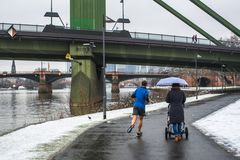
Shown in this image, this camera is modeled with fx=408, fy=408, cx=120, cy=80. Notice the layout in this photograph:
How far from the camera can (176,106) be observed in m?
13.0

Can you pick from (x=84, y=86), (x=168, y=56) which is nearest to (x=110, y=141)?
(x=84, y=86)

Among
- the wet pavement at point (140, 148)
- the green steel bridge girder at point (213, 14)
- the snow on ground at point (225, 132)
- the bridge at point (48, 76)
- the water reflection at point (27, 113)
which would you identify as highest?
the green steel bridge girder at point (213, 14)

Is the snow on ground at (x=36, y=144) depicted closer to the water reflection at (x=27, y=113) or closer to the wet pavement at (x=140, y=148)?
the wet pavement at (x=140, y=148)

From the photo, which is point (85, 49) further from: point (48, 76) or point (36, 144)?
point (48, 76)

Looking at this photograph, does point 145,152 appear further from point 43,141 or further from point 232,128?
point 232,128

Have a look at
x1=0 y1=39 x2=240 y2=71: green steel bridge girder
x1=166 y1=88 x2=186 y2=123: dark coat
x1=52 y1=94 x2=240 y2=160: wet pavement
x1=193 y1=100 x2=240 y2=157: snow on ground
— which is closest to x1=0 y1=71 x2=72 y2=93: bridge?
x1=0 y1=39 x2=240 y2=71: green steel bridge girder

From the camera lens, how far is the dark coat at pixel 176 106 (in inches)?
506

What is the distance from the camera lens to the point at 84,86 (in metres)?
Answer: 50.2

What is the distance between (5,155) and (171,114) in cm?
533

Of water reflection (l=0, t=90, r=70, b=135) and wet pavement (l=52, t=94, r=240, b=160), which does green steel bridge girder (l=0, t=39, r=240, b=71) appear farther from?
wet pavement (l=52, t=94, r=240, b=160)

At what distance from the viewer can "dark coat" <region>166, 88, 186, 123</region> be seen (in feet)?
42.2

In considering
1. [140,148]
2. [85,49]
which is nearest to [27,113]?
[85,49]

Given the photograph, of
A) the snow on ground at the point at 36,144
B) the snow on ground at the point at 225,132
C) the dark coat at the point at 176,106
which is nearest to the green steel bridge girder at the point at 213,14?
the snow on ground at the point at 225,132

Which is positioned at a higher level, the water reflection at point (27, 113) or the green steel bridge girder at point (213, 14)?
the green steel bridge girder at point (213, 14)
